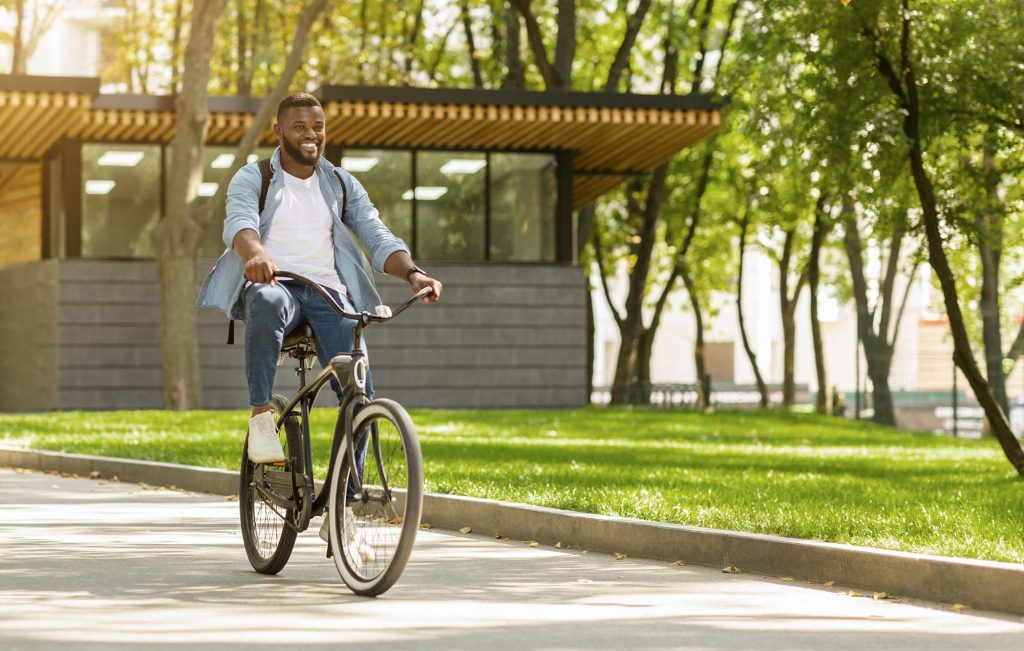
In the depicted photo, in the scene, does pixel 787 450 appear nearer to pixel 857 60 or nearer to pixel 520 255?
pixel 857 60

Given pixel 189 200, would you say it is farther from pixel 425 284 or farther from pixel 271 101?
A: pixel 425 284

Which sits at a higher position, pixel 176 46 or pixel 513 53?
pixel 176 46

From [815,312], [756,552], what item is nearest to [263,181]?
[756,552]

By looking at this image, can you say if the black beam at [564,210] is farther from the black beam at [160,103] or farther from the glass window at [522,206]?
the black beam at [160,103]

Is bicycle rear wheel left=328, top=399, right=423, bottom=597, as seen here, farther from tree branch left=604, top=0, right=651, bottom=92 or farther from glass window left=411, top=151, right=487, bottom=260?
tree branch left=604, top=0, right=651, bottom=92

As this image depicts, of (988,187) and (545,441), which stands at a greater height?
(988,187)

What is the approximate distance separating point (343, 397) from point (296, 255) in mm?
752

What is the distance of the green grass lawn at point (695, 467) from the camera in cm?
826

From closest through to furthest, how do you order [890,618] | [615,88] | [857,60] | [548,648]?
[548,648] → [890,618] → [857,60] → [615,88]

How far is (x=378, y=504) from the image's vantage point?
234 inches

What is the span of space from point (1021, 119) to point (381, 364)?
1481 cm

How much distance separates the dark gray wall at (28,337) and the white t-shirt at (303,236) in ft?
64.7

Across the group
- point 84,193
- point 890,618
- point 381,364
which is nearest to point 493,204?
point 381,364

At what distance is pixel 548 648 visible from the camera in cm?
512
